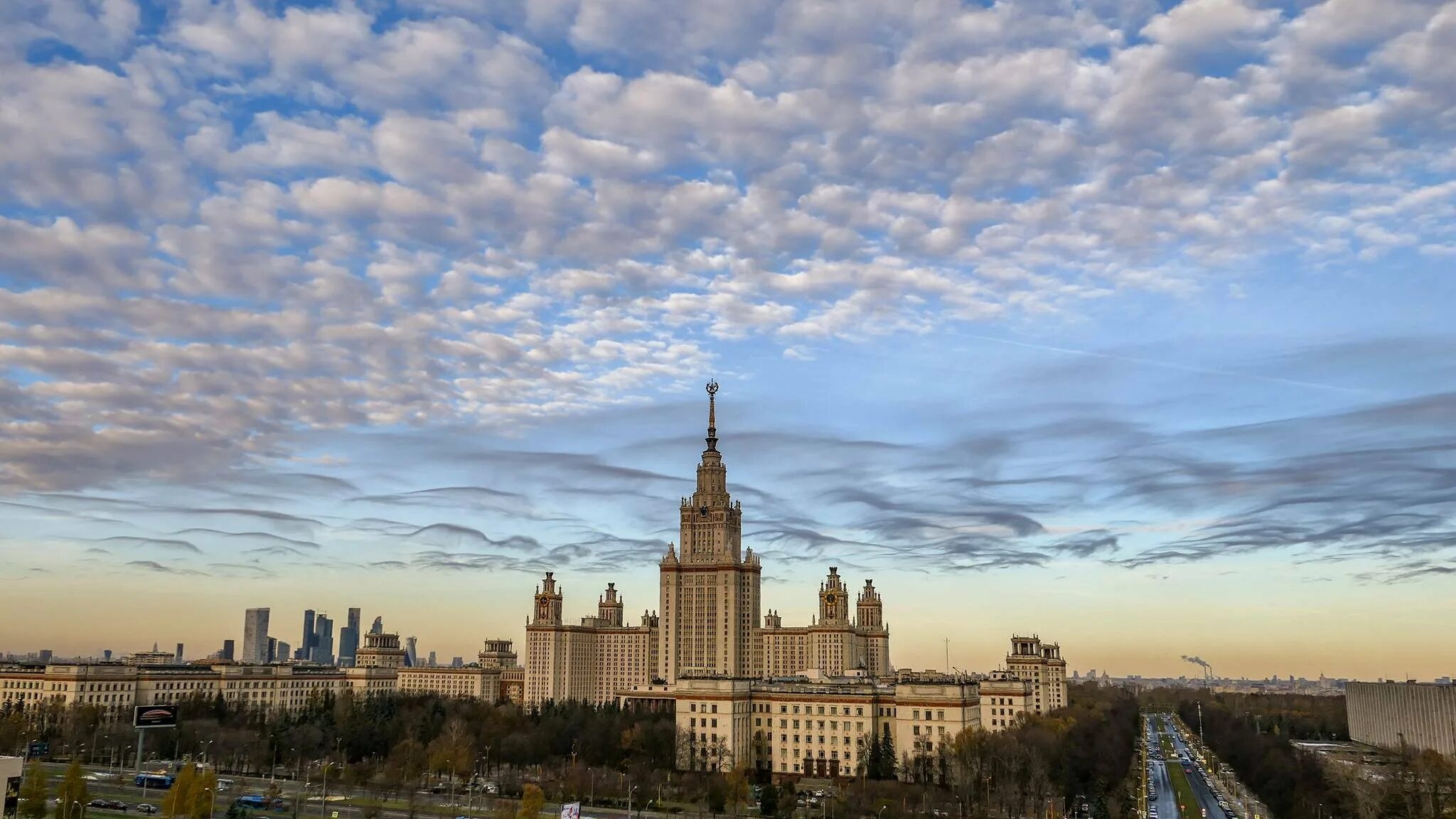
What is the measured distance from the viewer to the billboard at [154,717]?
125 m

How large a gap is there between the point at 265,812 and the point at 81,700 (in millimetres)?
91625

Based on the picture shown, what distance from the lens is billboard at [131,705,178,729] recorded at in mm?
125250

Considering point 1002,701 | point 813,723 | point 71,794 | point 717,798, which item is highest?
point 1002,701

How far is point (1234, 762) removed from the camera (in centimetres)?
17350

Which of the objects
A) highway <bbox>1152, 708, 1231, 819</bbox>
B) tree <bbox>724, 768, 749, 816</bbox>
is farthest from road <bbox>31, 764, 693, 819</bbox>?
highway <bbox>1152, 708, 1231, 819</bbox>

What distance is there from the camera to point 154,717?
127812 millimetres

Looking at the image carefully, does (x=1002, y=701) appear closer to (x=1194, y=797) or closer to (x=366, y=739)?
(x=1194, y=797)

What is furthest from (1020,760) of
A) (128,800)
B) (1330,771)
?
(128,800)

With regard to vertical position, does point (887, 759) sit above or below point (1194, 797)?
above

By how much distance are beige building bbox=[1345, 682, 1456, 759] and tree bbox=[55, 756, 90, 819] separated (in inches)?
6137

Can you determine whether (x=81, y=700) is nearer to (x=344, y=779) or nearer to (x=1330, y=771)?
(x=344, y=779)

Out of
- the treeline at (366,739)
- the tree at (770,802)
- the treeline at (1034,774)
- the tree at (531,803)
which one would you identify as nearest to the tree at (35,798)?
the tree at (531,803)

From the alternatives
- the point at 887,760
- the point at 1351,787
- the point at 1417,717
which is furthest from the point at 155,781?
the point at 1417,717

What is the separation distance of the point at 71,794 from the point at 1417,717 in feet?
604
